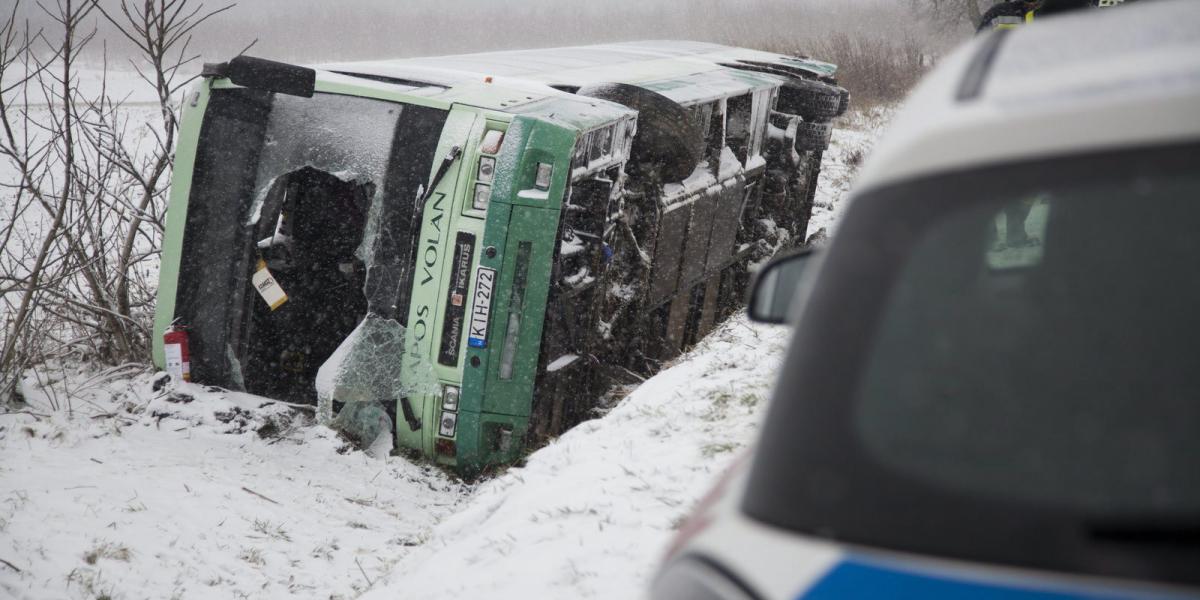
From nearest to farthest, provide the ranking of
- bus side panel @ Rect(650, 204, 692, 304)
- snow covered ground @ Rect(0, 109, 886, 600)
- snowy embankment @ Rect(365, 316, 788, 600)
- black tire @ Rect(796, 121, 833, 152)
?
1. snowy embankment @ Rect(365, 316, 788, 600)
2. snow covered ground @ Rect(0, 109, 886, 600)
3. bus side panel @ Rect(650, 204, 692, 304)
4. black tire @ Rect(796, 121, 833, 152)

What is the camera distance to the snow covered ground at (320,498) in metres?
3.68

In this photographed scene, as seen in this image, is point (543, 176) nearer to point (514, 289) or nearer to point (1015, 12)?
point (514, 289)

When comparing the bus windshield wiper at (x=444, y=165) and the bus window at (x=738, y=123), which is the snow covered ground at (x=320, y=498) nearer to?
the bus windshield wiper at (x=444, y=165)

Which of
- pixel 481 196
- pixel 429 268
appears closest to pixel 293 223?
pixel 429 268

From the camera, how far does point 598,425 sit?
5.01 m

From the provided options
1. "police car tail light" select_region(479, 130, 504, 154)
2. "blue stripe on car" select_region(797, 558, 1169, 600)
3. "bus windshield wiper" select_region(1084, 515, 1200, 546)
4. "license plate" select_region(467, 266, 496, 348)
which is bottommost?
"license plate" select_region(467, 266, 496, 348)

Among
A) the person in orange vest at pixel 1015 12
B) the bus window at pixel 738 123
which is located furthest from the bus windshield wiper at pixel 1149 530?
the bus window at pixel 738 123

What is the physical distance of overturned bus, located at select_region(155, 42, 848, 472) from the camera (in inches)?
207

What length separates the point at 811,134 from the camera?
9289 mm

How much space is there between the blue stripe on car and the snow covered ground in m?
2.00

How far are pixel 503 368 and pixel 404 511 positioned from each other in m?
0.92

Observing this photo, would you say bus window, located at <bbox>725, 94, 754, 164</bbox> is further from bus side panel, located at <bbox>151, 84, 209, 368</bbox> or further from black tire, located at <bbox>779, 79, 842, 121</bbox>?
bus side panel, located at <bbox>151, 84, 209, 368</bbox>

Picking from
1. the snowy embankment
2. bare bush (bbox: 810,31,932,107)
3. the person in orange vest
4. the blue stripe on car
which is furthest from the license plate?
bare bush (bbox: 810,31,932,107)

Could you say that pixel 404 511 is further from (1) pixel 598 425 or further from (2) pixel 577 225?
(2) pixel 577 225
